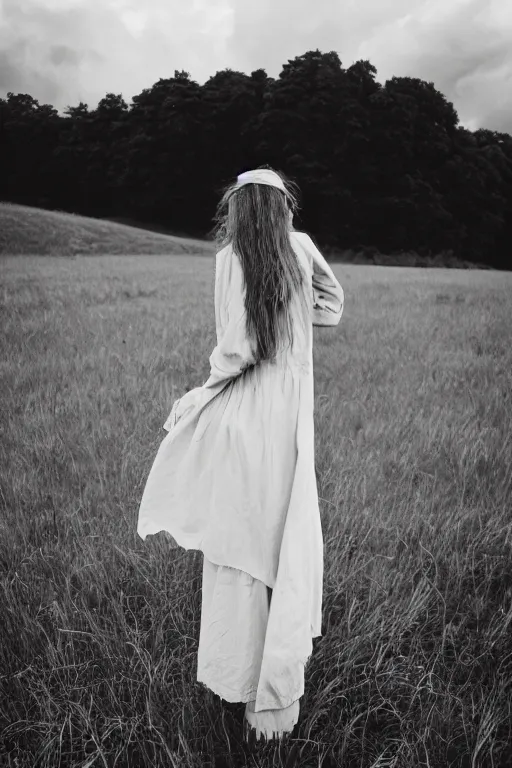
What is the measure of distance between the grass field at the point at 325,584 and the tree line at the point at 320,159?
36.0 metres

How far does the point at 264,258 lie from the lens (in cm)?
152

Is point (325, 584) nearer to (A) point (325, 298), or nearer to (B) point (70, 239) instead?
(A) point (325, 298)

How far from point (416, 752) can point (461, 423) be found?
2857mm

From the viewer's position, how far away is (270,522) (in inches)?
63.4

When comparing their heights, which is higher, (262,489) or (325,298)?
(325,298)

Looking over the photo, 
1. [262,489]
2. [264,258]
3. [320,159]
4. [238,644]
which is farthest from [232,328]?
[320,159]

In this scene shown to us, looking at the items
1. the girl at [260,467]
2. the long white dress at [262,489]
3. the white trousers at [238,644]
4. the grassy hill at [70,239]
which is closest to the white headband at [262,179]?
the girl at [260,467]

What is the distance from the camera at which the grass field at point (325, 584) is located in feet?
5.50

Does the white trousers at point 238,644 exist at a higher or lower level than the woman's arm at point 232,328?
lower

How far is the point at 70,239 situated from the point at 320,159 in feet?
86.0

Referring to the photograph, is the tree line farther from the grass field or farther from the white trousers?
the white trousers

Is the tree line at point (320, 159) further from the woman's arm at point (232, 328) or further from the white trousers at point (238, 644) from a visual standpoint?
the white trousers at point (238, 644)

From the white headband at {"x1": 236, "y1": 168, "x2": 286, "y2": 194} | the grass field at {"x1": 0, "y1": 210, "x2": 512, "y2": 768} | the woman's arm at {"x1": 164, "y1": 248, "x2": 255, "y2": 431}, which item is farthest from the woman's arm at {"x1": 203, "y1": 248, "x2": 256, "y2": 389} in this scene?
the grass field at {"x1": 0, "y1": 210, "x2": 512, "y2": 768}

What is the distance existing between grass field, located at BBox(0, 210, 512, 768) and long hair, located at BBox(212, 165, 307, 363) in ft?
4.24
